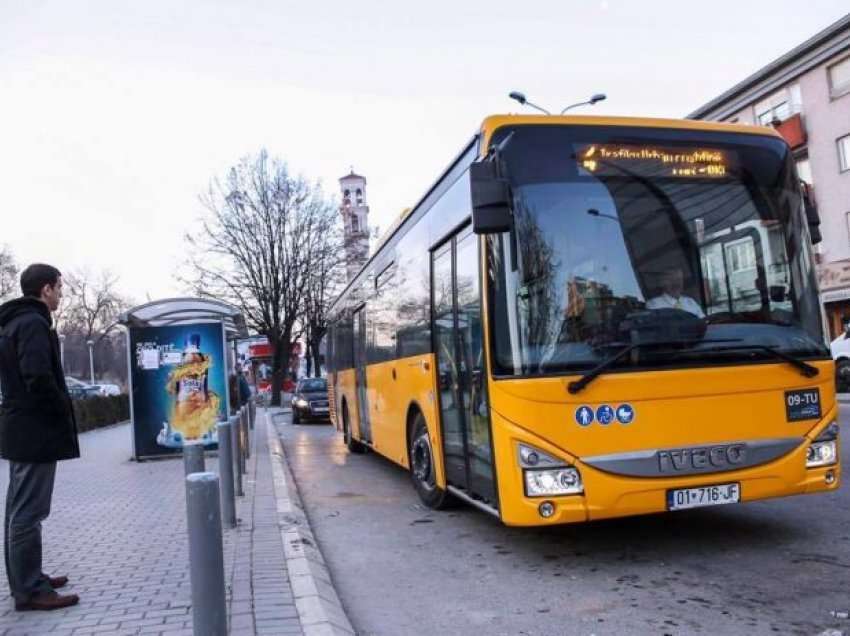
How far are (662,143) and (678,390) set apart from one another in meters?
1.85

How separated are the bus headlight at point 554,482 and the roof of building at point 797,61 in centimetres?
2947

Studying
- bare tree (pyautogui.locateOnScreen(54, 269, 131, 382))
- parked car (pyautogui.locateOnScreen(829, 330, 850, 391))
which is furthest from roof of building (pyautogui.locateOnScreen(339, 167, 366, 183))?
parked car (pyautogui.locateOnScreen(829, 330, 850, 391))

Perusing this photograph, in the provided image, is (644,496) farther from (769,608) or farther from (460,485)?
(460,485)

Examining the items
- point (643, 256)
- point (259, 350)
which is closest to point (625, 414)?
point (643, 256)

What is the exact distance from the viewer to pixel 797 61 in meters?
31.6

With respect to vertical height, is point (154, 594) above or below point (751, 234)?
below

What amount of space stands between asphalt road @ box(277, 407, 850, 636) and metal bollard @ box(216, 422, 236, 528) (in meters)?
0.86

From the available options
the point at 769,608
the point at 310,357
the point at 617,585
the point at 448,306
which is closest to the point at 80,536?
the point at 448,306

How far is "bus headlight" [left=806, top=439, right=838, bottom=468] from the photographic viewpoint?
565cm

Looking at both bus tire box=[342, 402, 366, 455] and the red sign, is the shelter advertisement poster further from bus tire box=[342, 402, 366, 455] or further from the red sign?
the red sign

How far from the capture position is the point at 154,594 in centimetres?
495

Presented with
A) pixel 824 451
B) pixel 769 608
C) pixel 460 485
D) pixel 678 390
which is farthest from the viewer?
pixel 460 485

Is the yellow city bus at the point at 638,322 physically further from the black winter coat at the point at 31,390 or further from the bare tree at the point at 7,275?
the bare tree at the point at 7,275

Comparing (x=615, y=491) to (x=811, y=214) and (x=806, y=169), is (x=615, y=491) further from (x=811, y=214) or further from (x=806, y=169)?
(x=806, y=169)
